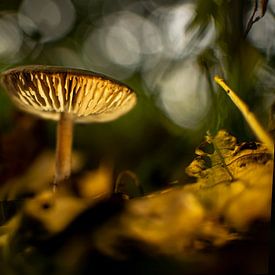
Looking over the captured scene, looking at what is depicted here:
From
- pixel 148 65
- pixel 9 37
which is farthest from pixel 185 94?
pixel 9 37

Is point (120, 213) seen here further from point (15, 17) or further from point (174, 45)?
point (15, 17)

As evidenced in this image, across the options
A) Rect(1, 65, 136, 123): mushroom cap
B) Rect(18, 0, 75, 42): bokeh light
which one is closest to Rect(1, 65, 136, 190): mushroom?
Rect(1, 65, 136, 123): mushroom cap

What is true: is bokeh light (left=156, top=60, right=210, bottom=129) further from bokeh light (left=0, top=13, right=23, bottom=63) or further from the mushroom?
bokeh light (left=0, top=13, right=23, bottom=63)

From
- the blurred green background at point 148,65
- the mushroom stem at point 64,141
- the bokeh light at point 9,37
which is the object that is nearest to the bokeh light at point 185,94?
the blurred green background at point 148,65

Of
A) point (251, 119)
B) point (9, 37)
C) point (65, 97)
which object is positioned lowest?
point (251, 119)

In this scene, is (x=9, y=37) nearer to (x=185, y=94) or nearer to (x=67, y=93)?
(x=67, y=93)
